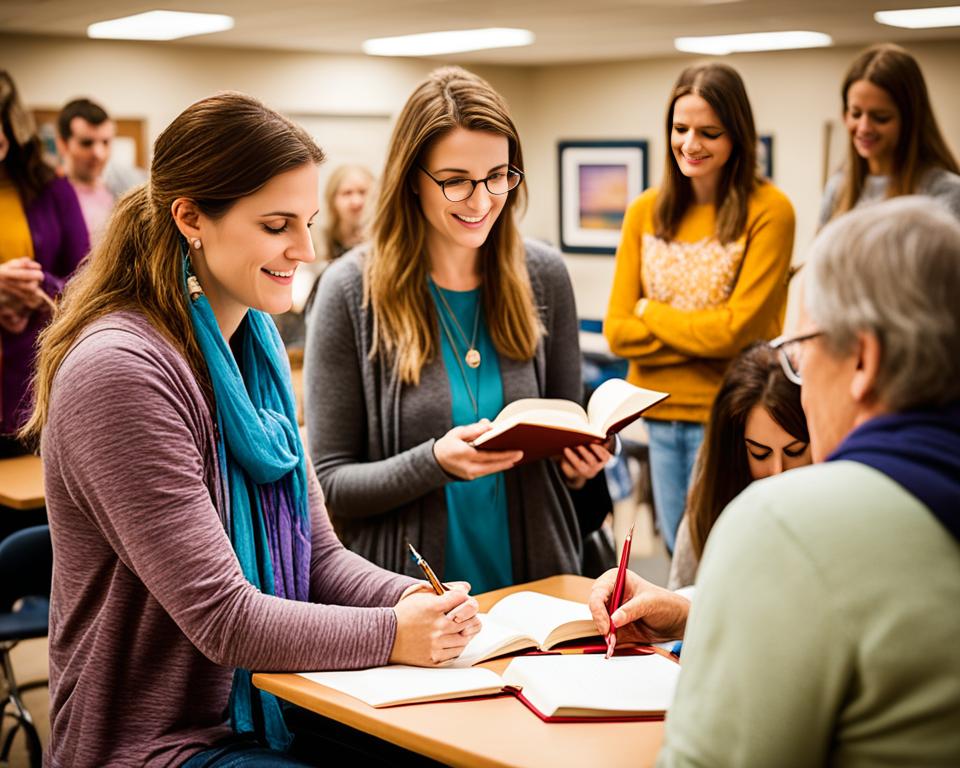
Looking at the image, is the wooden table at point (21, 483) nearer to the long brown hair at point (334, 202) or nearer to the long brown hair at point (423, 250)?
the long brown hair at point (423, 250)

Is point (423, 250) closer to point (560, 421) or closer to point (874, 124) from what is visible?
point (560, 421)

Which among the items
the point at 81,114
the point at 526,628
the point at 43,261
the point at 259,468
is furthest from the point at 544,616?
the point at 81,114

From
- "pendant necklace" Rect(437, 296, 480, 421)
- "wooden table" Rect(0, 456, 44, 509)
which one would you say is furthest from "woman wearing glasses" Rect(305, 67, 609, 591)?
"wooden table" Rect(0, 456, 44, 509)

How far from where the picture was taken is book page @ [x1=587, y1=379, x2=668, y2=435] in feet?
6.81

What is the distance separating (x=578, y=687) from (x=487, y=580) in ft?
2.67

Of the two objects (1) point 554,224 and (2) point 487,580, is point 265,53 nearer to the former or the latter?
(1) point 554,224

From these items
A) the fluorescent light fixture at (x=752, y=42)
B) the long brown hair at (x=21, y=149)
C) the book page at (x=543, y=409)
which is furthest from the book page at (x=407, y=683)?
the fluorescent light fixture at (x=752, y=42)

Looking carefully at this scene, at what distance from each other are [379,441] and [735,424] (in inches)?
29.7

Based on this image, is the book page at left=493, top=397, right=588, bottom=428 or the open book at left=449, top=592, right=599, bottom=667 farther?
the book page at left=493, top=397, right=588, bottom=428

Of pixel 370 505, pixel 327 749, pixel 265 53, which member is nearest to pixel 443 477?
pixel 370 505

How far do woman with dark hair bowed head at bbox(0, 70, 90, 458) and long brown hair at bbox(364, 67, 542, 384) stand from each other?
162cm

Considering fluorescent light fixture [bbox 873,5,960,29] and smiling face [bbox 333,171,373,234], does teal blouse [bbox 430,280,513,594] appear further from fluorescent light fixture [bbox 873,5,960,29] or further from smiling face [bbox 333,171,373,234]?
smiling face [bbox 333,171,373,234]

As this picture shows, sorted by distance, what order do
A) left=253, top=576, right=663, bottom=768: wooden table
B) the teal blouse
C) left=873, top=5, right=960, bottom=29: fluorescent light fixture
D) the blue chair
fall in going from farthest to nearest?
left=873, top=5, right=960, bottom=29: fluorescent light fixture < the blue chair < the teal blouse < left=253, top=576, right=663, bottom=768: wooden table

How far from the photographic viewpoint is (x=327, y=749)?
6.04ft
